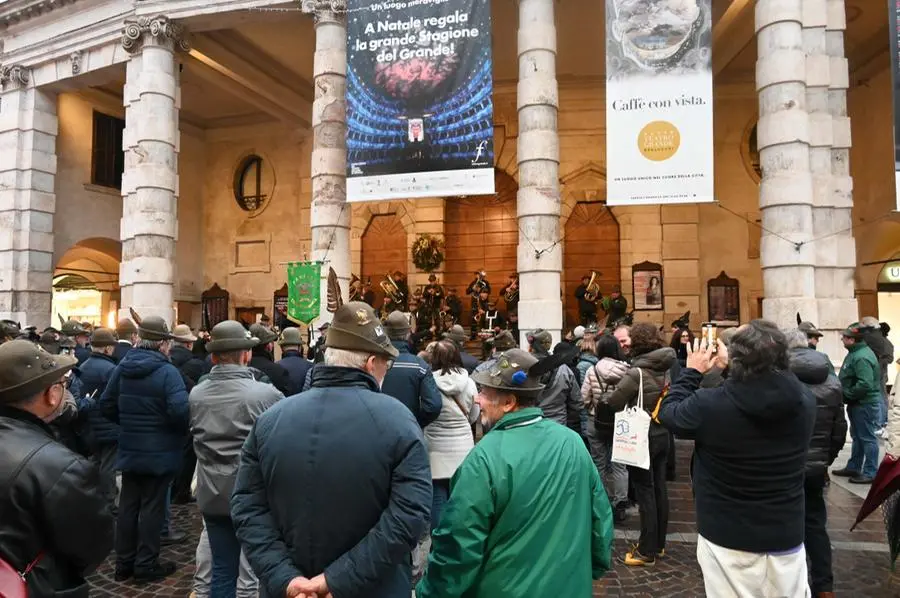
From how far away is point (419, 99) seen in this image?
12414mm

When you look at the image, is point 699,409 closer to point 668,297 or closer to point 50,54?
point 668,297

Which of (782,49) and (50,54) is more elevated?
(50,54)

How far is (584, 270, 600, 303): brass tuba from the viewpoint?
16.9m

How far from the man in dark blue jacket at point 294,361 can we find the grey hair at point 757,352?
4458mm

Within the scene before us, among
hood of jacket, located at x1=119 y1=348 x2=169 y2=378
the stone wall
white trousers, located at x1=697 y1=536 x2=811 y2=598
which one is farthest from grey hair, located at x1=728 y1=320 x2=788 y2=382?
the stone wall

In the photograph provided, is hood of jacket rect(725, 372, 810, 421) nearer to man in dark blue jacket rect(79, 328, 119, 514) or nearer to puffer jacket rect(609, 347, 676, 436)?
puffer jacket rect(609, 347, 676, 436)

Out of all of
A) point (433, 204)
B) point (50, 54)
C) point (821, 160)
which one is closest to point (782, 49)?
point (821, 160)

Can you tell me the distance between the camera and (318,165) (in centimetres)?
1338

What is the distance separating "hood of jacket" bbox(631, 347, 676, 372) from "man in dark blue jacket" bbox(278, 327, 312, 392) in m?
3.42

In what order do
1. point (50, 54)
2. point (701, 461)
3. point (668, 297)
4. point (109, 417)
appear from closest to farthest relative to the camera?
point (701, 461) < point (109, 417) < point (50, 54) < point (668, 297)

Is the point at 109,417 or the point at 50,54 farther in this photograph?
the point at 50,54

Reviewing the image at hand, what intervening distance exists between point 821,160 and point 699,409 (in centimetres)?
1083

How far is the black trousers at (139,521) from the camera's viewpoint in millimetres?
4918

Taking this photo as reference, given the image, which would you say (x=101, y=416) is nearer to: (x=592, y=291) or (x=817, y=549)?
(x=817, y=549)
